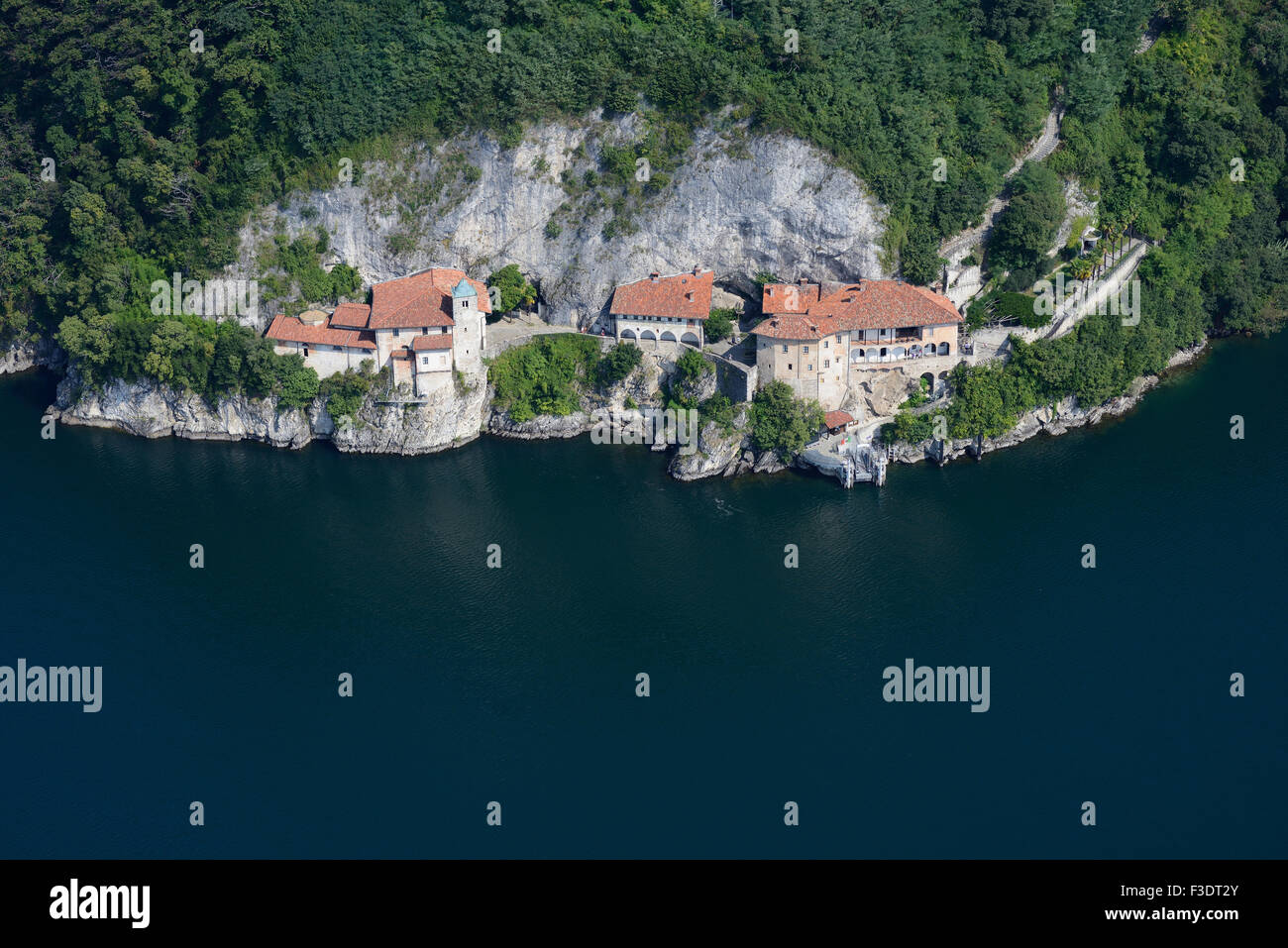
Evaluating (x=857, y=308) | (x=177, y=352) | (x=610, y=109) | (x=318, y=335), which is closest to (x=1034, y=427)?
(x=857, y=308)

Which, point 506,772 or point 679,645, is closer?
point 506,772

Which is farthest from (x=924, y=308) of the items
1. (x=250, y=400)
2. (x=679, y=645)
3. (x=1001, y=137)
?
(x=250, y=400)

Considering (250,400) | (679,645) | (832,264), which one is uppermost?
(832,264)

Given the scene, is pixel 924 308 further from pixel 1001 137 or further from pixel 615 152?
pixel 615 152

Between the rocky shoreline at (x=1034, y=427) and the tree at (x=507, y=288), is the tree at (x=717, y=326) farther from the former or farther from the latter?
the rocky shoreline at (x=1034, y=427)

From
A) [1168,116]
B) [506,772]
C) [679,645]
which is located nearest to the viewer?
[506,772]

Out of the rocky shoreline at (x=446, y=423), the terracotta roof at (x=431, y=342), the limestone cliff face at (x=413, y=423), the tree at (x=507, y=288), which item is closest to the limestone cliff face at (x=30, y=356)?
the rocky shoreline at (x=446, y=423)

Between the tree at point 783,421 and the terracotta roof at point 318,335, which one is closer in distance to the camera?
the tree at point 783,421
